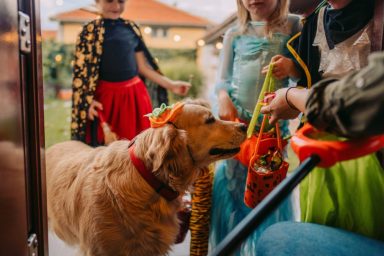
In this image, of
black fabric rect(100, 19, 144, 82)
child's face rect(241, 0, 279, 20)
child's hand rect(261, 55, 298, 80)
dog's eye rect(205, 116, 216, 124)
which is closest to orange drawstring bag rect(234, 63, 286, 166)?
child's hand rect(261, 55, 298, 80)

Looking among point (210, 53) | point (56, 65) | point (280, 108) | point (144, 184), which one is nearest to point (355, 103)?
point (280, 108)

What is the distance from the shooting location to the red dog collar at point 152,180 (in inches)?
44.7

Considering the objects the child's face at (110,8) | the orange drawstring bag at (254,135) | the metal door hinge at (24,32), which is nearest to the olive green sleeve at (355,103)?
the orange drawstring bag at (254,135)

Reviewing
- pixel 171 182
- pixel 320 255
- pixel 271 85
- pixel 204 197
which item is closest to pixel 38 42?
pixel 171 182

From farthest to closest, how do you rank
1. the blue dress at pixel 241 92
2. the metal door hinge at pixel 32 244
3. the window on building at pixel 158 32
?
the window on building at pixel 158 32, the blue dress at pixel 241 92, the metal door hinge at pixel 32 244

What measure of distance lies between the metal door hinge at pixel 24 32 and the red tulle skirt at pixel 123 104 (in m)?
0.85

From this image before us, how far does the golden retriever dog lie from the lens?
1.13m

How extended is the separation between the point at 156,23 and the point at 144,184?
1.12 metres

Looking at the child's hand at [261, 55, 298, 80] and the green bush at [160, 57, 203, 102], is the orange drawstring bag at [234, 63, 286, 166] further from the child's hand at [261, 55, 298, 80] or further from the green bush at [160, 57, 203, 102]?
→ the green bush at [160, 57, 203, 102]

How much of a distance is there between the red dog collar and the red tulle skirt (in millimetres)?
542

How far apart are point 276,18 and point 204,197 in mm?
833

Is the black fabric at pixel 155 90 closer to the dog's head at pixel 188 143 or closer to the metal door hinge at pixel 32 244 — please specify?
the dog's head at pixel 188 143

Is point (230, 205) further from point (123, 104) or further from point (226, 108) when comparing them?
point (123, 104)

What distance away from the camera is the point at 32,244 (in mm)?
910
